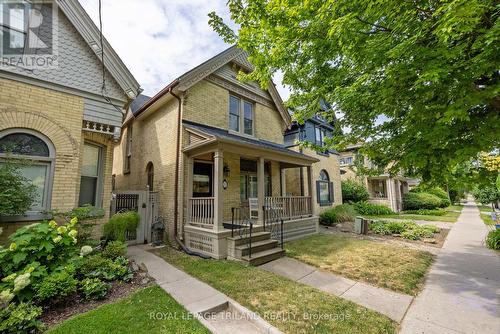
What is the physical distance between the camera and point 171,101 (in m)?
9.33

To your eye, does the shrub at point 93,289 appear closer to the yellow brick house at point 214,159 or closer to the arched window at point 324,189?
the yellow brick house at point 214,159

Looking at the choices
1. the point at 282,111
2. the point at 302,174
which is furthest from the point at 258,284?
the point at 282,111

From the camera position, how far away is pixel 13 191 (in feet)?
15.7

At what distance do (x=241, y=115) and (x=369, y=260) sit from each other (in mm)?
7853

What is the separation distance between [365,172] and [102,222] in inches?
331

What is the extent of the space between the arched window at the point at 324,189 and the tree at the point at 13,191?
13429 mm

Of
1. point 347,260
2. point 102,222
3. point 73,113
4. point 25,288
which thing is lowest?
point 347,260

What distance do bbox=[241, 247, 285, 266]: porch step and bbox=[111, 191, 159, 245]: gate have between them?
14.4 feet

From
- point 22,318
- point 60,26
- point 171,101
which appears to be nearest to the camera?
point 22,318

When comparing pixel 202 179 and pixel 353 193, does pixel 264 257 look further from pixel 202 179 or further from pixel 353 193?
pixel 353 193

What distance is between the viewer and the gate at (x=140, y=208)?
8.42 metres

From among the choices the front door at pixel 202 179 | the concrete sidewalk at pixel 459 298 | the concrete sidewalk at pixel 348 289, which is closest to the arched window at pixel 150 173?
the front door at pixel 202 179

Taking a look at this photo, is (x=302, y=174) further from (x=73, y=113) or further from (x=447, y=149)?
(x=73, y=113)

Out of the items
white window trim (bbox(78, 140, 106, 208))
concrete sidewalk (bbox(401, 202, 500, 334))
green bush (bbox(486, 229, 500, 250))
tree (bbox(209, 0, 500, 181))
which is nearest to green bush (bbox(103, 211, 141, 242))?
white window trim (bbox(78, 140, 106, 208))
